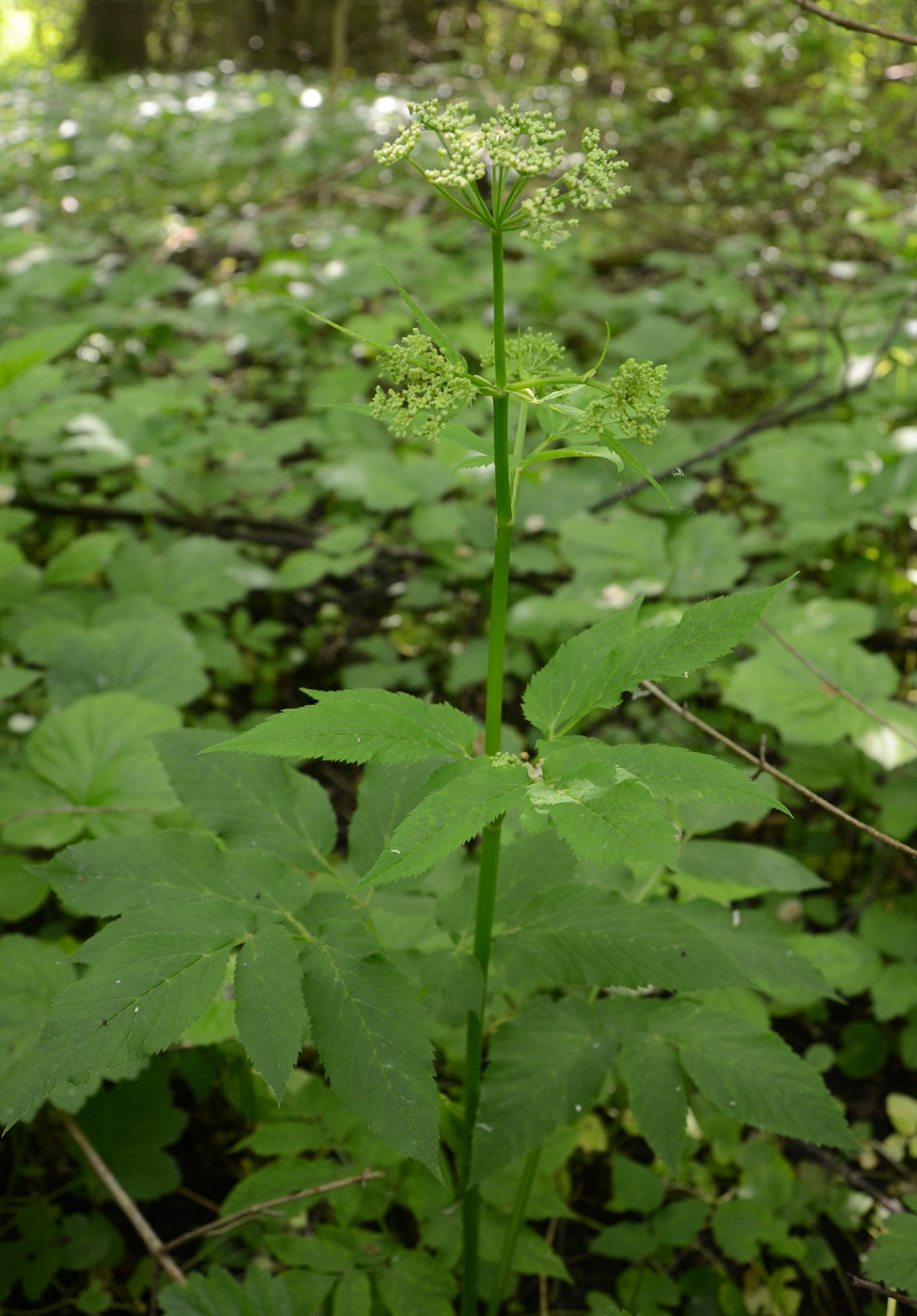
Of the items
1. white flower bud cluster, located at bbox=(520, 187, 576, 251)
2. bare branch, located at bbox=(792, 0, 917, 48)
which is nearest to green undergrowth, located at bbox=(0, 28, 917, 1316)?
white flower bud cluster, located at bbox=(520, 187, 576, 251)

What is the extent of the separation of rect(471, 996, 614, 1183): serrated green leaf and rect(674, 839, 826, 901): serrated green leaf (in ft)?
1.16

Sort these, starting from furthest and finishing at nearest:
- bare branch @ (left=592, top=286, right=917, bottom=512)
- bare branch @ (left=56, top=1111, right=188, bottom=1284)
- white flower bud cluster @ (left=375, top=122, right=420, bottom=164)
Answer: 1. bare branch @ (left=592, top=286, right=917, bottom=512)
2. bare branch @ (left=56, top=1111, right=188, bottom=1284)
3. white flower bud cluster @ (left=375, top=122, right=420, bottom=164)

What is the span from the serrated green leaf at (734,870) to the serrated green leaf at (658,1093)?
0.34m

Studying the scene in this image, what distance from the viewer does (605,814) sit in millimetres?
870

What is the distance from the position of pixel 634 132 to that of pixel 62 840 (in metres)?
8.82

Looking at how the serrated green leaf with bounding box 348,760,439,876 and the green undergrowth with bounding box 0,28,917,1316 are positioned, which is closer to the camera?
the green undergrowth with bounding box 0,28,917,1316

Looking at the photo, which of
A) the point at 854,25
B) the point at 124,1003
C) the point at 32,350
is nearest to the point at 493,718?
the point at 124,1003

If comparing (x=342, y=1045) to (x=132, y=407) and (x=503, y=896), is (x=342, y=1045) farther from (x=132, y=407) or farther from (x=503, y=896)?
(x=132, y=407)

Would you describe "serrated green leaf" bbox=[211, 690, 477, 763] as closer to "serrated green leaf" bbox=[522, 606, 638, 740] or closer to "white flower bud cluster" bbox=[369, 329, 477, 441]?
"serrated green leaf" bbox=[522, 606, 638, 740]

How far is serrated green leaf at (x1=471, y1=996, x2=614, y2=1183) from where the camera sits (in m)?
1.24

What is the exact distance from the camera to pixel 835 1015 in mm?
2312

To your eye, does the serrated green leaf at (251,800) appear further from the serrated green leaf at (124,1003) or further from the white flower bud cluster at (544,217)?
the white flower bud cluster at (544,217)

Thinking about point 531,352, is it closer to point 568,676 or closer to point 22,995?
point 568,676

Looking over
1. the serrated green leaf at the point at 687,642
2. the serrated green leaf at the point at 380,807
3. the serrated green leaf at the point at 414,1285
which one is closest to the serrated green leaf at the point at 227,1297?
the serrated green leaf at the point at 414,1285
